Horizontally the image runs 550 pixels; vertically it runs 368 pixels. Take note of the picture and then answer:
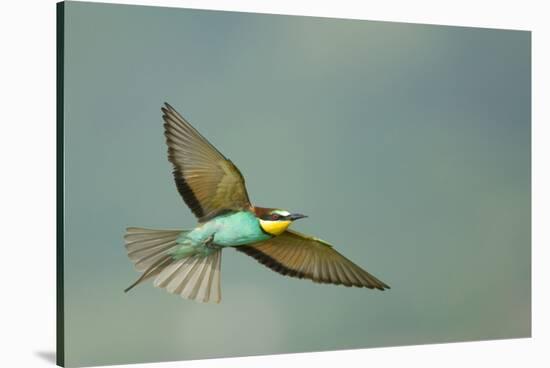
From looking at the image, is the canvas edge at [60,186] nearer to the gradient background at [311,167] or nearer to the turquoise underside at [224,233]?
the gradient background at [311,167]

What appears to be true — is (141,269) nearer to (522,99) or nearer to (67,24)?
(67,24)

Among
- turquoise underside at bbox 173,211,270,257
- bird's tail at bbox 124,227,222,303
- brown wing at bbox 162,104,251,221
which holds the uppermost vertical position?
brown wing at bbox 162,104,251,221

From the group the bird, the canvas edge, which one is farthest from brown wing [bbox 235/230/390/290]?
the canvas edge

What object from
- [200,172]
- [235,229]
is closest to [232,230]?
[235,229]

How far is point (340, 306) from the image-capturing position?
6.56m

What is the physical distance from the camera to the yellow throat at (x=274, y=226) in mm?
6230

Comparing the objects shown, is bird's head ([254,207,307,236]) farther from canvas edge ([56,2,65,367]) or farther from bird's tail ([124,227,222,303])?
canvas edge ([56,2,65,367])

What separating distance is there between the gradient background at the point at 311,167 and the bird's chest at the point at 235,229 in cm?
14

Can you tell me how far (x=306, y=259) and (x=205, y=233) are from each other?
2.20 ft

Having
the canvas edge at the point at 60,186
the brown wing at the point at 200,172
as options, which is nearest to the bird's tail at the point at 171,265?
the brown wing at the point at 200,172

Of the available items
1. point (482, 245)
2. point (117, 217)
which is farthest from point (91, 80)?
point (482, 245)

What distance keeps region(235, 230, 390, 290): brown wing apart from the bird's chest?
0.06 metres

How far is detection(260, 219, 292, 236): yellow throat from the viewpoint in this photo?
6.23 m

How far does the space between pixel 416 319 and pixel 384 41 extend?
176 centimetres
